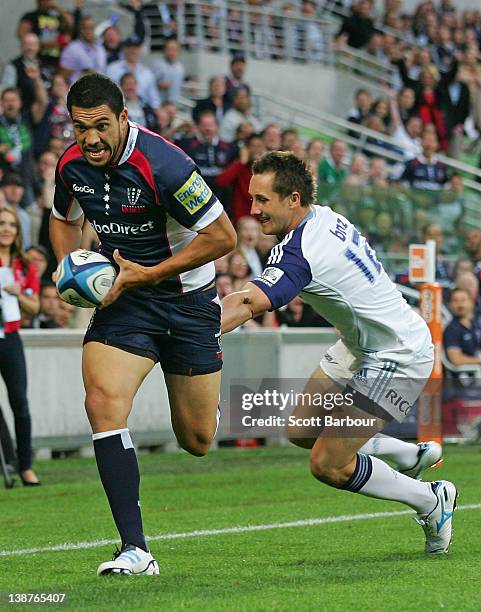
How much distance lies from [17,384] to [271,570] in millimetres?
5009

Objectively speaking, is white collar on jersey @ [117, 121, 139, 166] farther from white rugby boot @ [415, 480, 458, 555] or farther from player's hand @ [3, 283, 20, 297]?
player's hand @ [3, 283, 20, 297]

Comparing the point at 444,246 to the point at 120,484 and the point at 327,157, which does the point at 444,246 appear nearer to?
the point at 327,157

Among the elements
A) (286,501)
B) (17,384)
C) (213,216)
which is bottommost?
(286,501)

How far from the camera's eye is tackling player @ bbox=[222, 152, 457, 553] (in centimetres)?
695

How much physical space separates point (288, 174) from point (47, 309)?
25.0ft

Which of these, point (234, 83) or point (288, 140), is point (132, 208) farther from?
point (234, 83)

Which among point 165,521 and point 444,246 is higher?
point 444,246

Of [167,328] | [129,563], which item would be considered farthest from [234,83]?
[129,563]

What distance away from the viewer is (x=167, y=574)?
670 cm

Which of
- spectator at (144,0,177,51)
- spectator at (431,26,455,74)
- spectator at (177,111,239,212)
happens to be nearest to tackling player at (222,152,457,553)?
spectator at (177,111,239,212)

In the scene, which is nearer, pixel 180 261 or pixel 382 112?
pixel 180 261

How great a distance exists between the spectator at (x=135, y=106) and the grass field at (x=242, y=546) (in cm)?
515

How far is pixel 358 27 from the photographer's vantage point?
89.9ft

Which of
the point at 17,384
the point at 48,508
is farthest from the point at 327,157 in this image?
the point at 48,508
